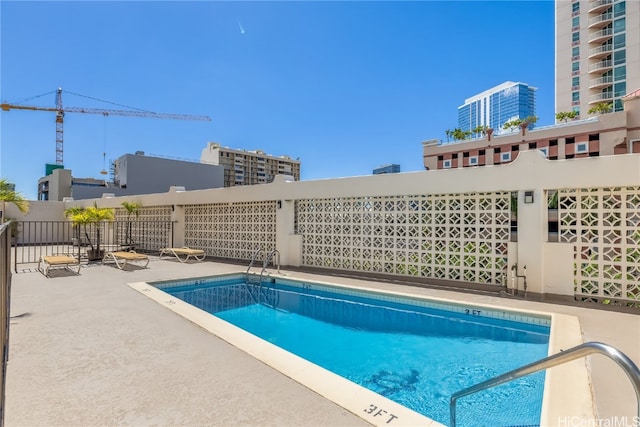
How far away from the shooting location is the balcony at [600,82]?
40.2 meters

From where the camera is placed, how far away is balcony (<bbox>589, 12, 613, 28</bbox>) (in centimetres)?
4005

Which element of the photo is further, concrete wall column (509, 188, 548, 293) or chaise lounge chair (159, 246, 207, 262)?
chaise lounge chair (159, 246, 207, 262)

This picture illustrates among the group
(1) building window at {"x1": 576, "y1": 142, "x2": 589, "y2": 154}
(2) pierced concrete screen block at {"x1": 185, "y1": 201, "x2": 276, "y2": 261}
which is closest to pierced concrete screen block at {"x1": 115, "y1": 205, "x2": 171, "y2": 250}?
(2) pierced concrete screen block at {"x1": 185, "y1": 201, "x2": 276, "y2": 261}

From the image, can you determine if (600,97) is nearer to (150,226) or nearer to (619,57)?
(619,57)

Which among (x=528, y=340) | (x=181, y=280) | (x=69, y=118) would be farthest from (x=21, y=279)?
(x=69, y=118)

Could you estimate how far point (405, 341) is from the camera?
6148 mm

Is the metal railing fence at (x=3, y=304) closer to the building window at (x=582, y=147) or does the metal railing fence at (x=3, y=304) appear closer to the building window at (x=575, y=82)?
the building window at (x=582, y=147)

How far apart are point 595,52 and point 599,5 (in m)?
5.84

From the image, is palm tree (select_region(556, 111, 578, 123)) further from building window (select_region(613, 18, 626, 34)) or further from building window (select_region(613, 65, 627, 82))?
building window (select_region(613, 18, 626, 34))

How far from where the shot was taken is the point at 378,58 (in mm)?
15750

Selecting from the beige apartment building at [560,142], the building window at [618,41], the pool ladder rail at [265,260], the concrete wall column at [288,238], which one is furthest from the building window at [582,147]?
the pool ladder rail at [265,260]

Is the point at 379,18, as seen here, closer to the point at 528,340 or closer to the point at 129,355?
the point at 528,340

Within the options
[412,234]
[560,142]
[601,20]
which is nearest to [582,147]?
[560,142]

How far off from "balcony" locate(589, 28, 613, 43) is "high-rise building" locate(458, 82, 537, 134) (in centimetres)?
4802
